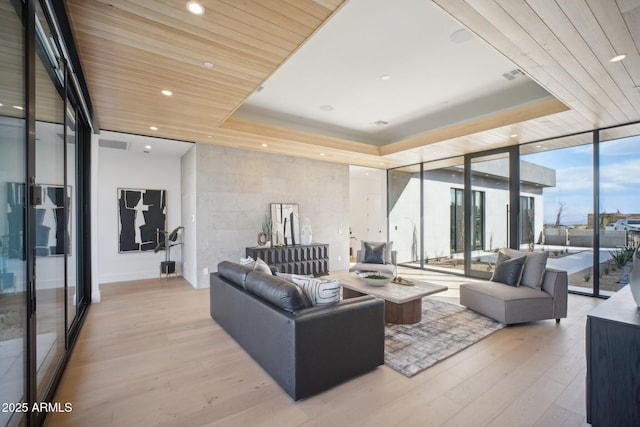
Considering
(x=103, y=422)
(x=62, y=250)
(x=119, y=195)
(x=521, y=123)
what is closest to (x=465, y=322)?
(x=521, y=123)

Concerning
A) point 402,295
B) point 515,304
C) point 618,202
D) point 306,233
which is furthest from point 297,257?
point 618,202

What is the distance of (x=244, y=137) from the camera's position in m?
5.02

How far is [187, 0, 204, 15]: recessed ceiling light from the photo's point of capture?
189 centimetres

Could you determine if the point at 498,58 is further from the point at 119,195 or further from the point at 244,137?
the point at 119,195

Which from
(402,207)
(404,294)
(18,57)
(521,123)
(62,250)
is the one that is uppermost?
(521,123)

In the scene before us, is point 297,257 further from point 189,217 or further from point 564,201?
point 564,201

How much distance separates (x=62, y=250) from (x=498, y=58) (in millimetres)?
5010

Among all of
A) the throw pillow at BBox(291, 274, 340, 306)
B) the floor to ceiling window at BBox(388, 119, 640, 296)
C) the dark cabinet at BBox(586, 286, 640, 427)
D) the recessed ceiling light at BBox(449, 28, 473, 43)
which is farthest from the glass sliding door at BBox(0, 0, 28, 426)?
the floor to ceiling window at BBox(388, 119, 640, 296)

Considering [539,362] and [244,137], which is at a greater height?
[244,137]

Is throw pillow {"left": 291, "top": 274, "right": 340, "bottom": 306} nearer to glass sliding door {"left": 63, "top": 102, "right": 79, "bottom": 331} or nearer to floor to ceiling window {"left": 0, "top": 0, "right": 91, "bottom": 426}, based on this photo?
floor to ceiling window {"left": 0, "top": 0, "right": 91, "bottom": 426}

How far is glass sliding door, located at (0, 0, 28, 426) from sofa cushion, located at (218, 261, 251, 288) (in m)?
1.63

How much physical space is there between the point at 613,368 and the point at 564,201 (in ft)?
14.8

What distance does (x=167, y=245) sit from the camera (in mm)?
6258

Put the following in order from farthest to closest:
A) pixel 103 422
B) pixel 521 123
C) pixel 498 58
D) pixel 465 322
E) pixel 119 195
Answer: pixel 119 195
pixel 521 123
pixel 465 322
pixel 498 58
pixel 103 422
